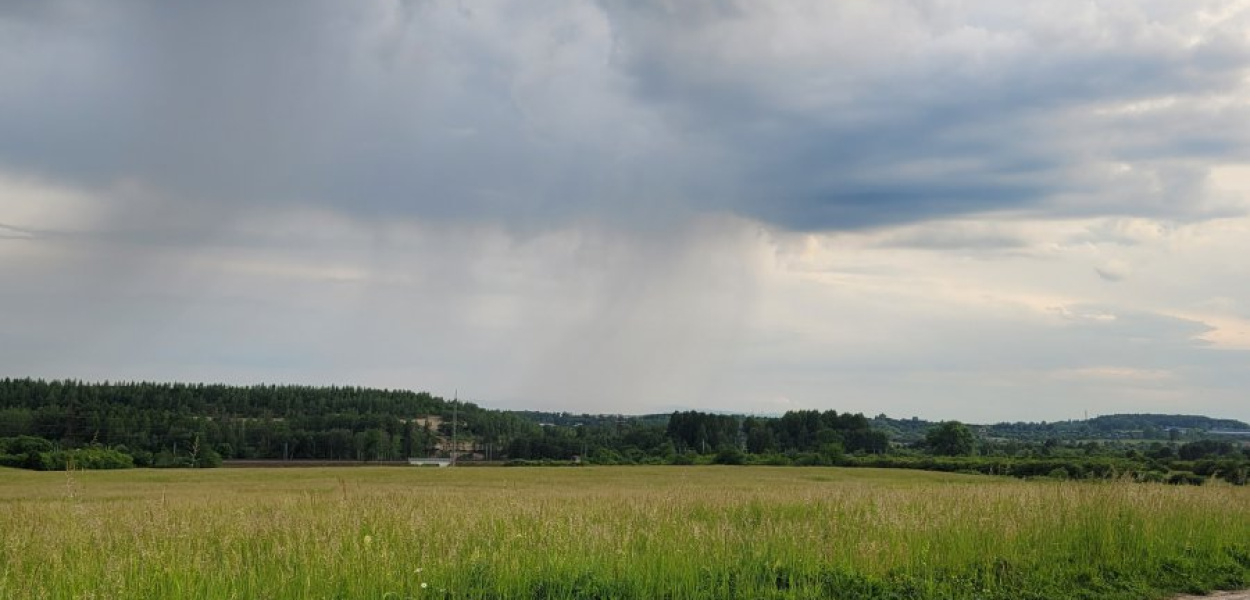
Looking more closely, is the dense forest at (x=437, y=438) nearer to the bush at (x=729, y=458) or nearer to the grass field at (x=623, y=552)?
the bush at (x=729, y=458)

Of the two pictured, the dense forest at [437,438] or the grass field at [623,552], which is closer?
the grass field at [623,552]

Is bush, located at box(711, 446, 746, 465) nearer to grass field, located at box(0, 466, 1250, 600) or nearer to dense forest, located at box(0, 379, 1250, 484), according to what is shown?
dense forest, located at box(0, 379, 1250, 484)

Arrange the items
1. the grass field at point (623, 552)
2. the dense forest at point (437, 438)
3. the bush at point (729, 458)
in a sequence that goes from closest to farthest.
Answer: the grass field at point (623, 552) < the bush at point (729, 458) < the dense forest at point (437, 438)

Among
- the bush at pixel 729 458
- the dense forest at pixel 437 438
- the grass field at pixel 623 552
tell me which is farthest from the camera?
the dense forest at pixel 437 438

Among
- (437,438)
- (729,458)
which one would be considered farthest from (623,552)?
(437,438)

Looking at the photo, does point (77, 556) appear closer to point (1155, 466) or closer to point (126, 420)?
point (1155, 466)

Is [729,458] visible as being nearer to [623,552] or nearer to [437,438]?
[437,438]

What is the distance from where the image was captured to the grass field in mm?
9070

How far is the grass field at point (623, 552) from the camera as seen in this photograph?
907 centimetres

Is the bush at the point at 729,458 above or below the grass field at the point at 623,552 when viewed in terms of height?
below

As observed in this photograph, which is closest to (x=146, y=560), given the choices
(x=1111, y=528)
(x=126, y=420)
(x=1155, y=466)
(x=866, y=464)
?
(x=1111, y=528)

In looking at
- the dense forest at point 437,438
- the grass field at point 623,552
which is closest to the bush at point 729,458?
the dense forest at point 437,438

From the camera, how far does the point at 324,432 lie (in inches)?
6831

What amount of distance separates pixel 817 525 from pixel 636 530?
2.69 metres
